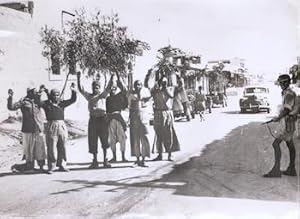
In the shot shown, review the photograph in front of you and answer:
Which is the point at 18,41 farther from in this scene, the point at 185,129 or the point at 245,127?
the point at 245,127

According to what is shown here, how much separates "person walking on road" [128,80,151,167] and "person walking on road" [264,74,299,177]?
73cm

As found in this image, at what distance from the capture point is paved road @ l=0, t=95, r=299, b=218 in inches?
79.7

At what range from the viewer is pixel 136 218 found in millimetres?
2008

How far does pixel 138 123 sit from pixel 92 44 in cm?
56

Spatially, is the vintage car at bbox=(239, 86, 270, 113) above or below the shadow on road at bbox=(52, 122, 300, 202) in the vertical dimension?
above

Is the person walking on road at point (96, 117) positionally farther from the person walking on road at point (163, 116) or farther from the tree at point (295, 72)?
the tree at point (295, 72)

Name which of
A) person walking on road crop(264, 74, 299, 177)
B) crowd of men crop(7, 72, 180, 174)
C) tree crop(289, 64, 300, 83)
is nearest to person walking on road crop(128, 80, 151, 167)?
crowd of men crop(7, 72, 180, 174)

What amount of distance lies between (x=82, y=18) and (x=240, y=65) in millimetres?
1002

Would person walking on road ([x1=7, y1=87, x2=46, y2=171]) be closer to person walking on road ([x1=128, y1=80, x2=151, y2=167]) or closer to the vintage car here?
person walking on road ([x1=128, y1=80, x2=151, y2=167])

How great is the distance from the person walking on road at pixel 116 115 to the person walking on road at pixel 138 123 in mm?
47

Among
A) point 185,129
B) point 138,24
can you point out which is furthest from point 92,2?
point 185,129

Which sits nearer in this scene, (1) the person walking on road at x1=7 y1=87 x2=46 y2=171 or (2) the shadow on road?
(2) the shadow on road

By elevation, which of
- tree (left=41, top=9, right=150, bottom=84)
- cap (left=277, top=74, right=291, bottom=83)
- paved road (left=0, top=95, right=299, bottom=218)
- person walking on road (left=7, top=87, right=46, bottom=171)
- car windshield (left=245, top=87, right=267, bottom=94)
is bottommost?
paved road (left=0, top=95, right=299, bottom=218)

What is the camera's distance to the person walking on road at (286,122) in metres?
2.06
